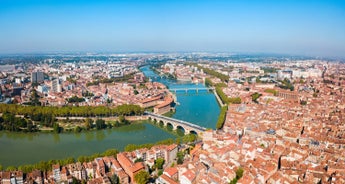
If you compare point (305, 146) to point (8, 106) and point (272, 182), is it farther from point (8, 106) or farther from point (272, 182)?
point (8, 106)

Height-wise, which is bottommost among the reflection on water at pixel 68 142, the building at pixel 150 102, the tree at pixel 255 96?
the reflection on water at pixel 68 142

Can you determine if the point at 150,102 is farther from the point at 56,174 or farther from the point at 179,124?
the point at 56,174

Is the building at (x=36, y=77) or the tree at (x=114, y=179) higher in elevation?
the building at (x=36, y=77)

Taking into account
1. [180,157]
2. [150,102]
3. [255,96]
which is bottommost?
[180,157]

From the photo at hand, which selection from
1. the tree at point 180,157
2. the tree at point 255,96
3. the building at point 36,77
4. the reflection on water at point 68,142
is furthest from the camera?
the building at point 36,77

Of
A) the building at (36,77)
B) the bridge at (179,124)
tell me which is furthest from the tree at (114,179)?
the building at (36,77)

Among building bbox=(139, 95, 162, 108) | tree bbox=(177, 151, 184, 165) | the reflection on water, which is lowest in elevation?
the reflection on water

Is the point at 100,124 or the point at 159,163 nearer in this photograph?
the point at 159,163

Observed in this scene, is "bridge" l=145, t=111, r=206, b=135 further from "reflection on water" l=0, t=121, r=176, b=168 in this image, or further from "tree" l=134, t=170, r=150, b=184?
"tree" l=134, t=170, r=150, b=184

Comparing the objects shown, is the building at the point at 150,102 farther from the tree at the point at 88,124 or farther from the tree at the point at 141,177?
the tree at the point at 141,177

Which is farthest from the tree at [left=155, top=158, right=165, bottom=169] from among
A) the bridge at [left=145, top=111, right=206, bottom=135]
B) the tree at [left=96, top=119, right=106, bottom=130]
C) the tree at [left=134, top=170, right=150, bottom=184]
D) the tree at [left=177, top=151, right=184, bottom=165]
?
the tree at [left=96, top=119, right=106, bottom=130]

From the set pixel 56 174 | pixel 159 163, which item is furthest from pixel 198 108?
pixel 56 174
